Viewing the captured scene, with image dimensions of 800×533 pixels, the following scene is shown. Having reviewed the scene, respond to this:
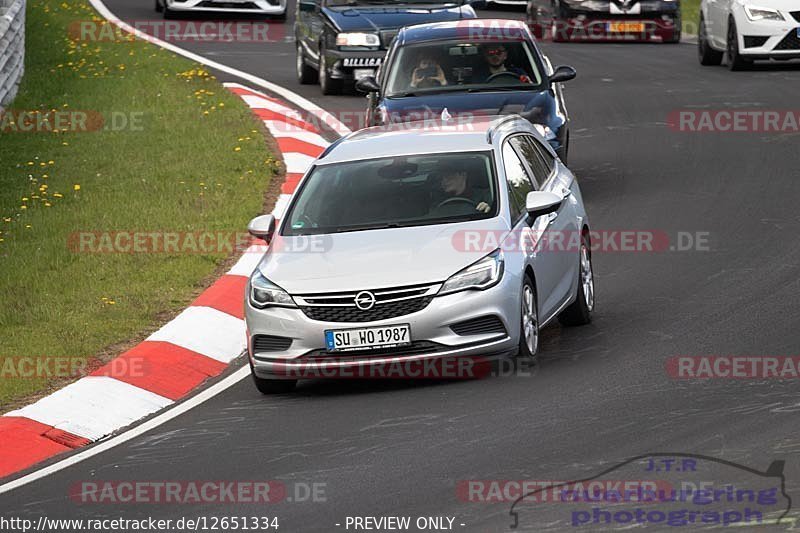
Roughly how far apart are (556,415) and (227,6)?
24534 millimetres

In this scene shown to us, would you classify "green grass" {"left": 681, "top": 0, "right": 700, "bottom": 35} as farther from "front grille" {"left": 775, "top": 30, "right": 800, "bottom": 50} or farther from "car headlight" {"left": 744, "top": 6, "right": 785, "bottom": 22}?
"car headlight" {"left": 744, "top": 6, "right": 785, "bottom": 22}

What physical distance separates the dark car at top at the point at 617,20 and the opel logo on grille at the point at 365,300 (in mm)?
21568

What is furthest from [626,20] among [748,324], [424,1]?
[748,324]

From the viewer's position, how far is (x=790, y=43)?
25375 mm

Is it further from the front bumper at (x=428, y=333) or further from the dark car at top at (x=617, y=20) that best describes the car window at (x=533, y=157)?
the dark car at top at (x=617, y=20)

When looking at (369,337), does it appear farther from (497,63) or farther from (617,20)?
(617,20)

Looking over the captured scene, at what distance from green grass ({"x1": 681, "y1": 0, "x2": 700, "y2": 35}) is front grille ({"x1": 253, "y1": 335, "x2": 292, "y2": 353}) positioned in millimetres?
24686

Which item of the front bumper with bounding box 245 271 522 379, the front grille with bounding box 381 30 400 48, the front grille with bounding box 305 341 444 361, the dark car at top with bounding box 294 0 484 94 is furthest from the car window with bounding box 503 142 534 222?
the front grille with bounding box 381 30 400 48

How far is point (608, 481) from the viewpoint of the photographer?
7.98m

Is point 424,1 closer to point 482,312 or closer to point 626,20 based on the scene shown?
point 626,20

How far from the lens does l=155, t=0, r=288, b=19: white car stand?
32.9 meters

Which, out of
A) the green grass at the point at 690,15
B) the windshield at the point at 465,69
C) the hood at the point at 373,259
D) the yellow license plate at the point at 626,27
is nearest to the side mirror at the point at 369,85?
the windshield at the point at 465,69

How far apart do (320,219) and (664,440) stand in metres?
3.50

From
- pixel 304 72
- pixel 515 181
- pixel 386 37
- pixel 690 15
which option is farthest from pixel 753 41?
pixel 515 181
